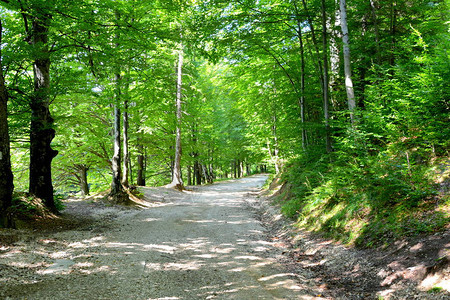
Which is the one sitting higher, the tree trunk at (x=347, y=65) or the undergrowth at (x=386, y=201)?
the tree trunk at (x=347, y=65)

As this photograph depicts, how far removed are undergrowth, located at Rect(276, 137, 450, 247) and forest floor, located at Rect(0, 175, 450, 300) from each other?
0.31 m

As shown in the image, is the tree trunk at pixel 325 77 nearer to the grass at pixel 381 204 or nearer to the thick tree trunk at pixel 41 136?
the grass at pixel 381 204

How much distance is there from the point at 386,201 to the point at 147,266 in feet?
14.2

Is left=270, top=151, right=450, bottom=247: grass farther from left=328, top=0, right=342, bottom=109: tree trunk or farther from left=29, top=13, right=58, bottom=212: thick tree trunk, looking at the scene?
left=29, top=13, right=58, bottom=212: thick tree trunk

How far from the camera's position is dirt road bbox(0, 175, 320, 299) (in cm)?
354

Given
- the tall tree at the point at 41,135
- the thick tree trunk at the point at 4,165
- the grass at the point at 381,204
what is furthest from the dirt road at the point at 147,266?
the tall tree at the point at 41,135

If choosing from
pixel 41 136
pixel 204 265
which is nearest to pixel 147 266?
pixel 204 265

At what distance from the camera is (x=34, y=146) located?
729cm

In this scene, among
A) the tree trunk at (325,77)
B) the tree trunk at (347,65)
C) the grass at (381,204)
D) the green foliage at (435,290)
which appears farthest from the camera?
the tree trunk at (325,77)

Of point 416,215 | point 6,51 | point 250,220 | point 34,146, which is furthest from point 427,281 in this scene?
point 34,146

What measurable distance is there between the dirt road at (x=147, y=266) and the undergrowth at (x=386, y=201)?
1.41 meters

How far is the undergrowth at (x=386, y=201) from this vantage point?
12.9 ft

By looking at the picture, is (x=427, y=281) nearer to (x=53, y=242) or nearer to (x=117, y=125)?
(x=53, y=242)

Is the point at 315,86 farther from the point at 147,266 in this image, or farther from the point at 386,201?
the point at 147,266
